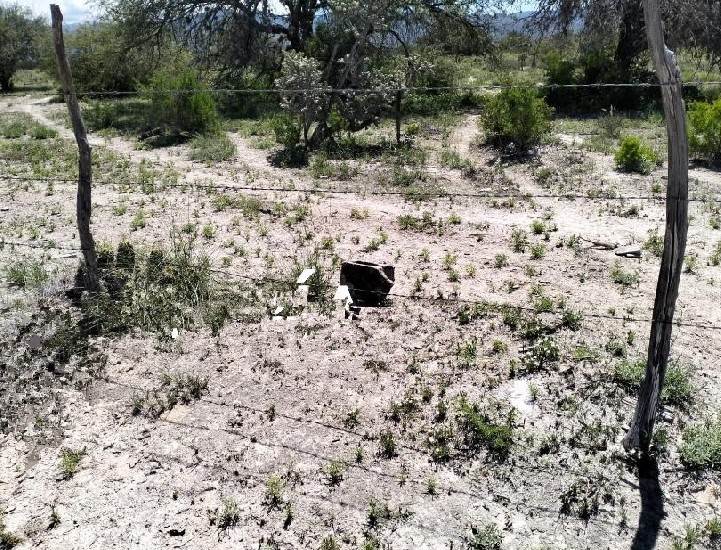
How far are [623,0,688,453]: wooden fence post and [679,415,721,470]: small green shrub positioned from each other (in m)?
0.28

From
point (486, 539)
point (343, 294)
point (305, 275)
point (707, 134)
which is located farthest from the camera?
point (707, 134)

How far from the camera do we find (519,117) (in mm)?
12469

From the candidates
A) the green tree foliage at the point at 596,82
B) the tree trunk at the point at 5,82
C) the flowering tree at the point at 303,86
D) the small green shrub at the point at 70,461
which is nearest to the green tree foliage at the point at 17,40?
the tree trunk at the point at 5,82

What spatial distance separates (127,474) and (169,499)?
43 cm

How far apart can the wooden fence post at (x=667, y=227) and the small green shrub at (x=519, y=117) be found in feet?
29.0

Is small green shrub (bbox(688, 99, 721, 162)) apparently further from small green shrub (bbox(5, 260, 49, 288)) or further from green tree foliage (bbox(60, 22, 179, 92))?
green tree foliage (bbox(60, 22, 179, 92))

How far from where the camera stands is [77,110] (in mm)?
6391

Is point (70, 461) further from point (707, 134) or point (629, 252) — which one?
point (707, 134)

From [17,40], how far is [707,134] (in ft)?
99.6

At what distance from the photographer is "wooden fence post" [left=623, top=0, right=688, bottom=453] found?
3.72m

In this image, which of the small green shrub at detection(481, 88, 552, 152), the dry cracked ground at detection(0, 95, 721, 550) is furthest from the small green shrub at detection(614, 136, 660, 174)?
the small green shrub at detection(481, 88, 552, 152)

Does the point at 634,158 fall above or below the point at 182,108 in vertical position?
below

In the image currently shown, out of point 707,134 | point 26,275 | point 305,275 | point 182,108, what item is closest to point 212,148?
point 182,108

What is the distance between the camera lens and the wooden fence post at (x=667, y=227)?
372 centimetres
